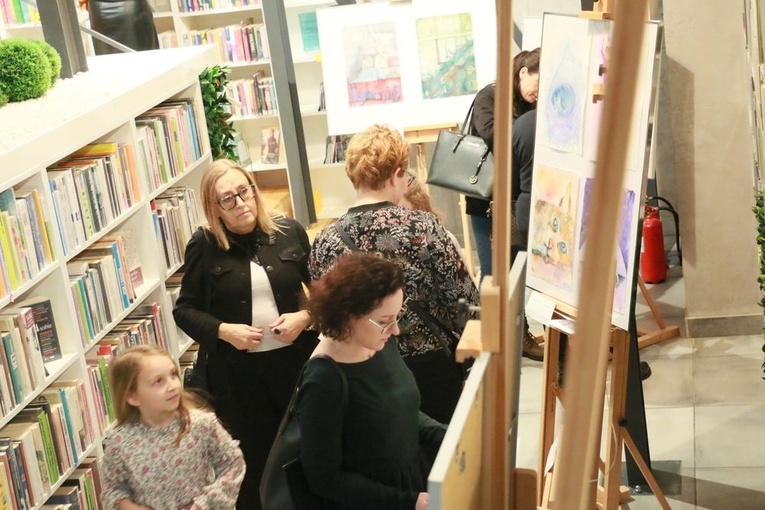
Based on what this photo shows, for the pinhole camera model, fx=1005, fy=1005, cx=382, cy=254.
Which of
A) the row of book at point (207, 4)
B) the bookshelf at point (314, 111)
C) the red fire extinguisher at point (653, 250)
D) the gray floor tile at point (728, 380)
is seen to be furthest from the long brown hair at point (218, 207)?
the row of book at point (207, 4)

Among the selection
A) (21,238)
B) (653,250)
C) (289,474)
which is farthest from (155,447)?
(653,250)

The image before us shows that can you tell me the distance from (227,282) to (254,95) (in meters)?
4.93

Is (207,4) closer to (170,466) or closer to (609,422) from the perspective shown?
(609,422)

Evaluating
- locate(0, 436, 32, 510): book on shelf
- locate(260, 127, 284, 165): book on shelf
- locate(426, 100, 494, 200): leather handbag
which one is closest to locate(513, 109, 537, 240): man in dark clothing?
locate(426, 100, 494, 200): leather handbag

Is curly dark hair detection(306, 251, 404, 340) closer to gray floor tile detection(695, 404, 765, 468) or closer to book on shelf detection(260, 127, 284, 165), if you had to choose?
gray floor tile detection(695, 404, 765, 468)

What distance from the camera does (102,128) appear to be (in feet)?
13.3

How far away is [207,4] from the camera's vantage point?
8148 millimetres

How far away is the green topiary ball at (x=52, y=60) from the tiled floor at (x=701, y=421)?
271 centimetres

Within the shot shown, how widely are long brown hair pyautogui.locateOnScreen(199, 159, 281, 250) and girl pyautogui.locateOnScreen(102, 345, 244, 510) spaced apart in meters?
0.69

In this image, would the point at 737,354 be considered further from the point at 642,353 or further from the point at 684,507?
the point at 684,507

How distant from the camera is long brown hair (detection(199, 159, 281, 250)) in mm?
3525

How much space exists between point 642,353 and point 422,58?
270 centimetres

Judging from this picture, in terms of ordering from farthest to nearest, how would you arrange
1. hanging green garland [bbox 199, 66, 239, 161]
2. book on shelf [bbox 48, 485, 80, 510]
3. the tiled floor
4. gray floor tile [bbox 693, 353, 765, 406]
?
hanging green garland [bbox 199, 66, 239, 161], gray floor tile [bbox 693, 353, 765, 406], the tiled floor, book on shelf [bbox 48, 485, 80, 510]

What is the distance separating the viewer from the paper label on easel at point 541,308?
11.0 feet
